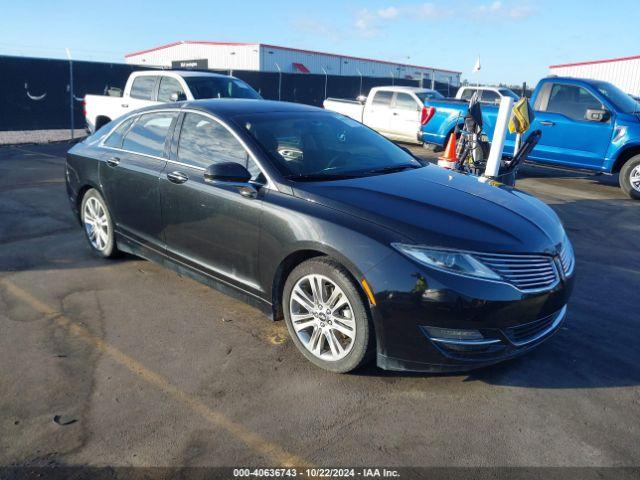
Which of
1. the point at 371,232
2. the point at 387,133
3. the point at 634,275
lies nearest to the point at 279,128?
the point at 371,232

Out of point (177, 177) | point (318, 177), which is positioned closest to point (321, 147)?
point (318, 177)

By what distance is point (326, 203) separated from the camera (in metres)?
3.47

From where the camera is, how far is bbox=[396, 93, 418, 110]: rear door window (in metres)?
14.7

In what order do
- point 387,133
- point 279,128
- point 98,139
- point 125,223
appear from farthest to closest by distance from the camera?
point 387,133
point 98,139
point 125,223
point 279,128

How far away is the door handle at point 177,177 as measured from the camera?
434 cm

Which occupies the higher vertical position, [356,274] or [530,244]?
[530,244]

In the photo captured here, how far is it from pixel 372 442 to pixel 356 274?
0.92 meters

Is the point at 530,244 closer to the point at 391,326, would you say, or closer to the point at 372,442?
the point at 391,326

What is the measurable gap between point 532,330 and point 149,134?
3587mm

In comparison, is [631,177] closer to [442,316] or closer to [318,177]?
[318,177]

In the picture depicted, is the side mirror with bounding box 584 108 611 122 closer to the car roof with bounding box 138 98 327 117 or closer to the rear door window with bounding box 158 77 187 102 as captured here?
the car roof with bounding box 138 98 327 117

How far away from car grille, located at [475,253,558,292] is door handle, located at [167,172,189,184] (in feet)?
7.88

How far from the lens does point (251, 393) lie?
10.7 ft

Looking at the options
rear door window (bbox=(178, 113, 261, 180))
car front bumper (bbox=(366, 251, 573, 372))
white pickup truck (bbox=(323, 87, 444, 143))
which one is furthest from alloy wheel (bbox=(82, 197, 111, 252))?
white pickup truck (bbox=(323, 87, 444, 143))
